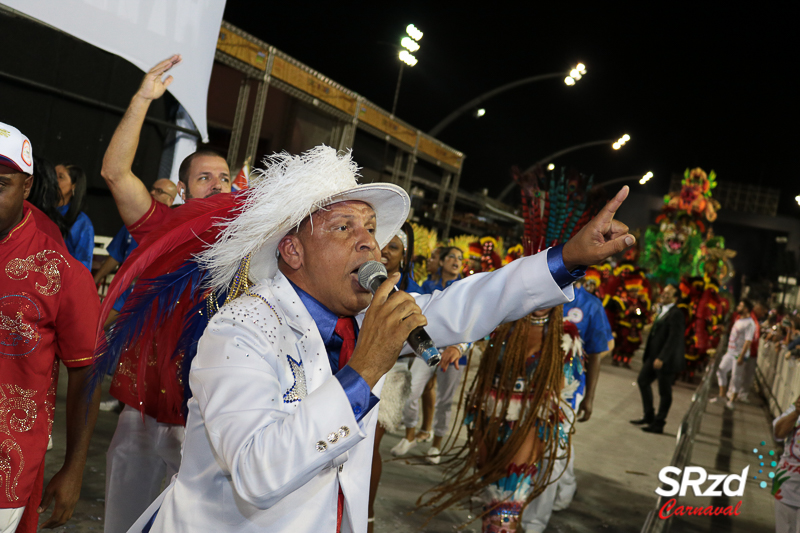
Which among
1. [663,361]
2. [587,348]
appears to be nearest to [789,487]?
[587,348]

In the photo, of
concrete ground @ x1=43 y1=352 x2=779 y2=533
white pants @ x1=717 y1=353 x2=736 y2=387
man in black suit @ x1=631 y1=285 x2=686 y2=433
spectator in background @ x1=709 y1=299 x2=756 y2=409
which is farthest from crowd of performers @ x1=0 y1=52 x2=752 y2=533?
white pants @ x1=717 y1=353 x2=736 y2=387

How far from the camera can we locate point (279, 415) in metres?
1.54

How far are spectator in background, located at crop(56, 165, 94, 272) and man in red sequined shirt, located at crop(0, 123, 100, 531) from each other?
3011 mm

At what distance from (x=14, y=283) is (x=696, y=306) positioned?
48.4 ft

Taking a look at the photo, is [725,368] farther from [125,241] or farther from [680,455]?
[125,241]

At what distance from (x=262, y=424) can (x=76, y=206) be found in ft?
14.0

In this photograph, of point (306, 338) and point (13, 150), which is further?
point (13, 150)

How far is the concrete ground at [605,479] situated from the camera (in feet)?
15.4

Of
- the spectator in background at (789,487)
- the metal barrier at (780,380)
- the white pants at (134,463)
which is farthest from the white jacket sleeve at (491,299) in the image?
the metal barrier at (780,380)

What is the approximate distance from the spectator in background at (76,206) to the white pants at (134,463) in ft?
8.52

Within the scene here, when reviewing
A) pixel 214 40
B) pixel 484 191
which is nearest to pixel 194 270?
pixel 214 40

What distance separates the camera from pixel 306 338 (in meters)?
1.82

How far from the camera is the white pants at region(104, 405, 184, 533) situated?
9.40 feet

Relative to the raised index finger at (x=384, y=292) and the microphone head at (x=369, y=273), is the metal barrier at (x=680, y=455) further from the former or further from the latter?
the raised index finger at (x=384, y=292)
